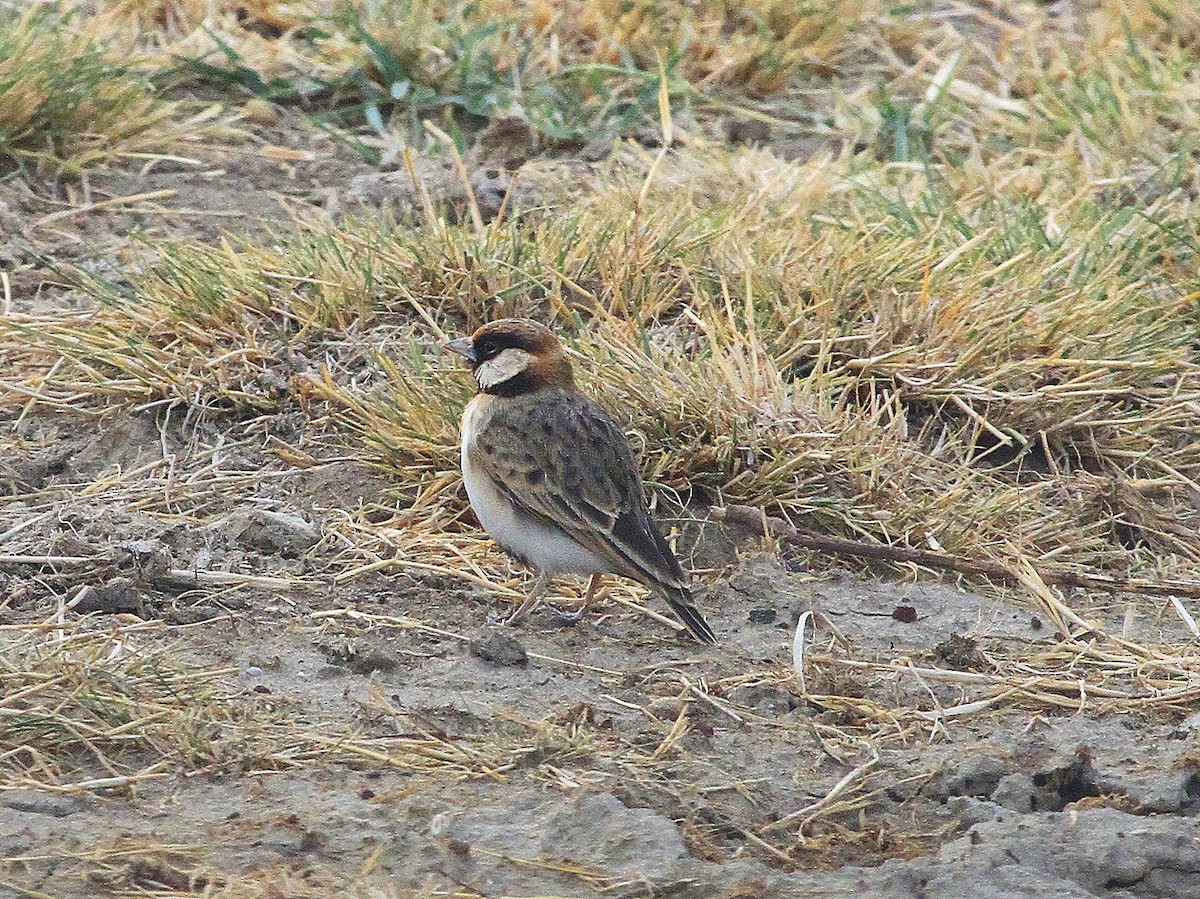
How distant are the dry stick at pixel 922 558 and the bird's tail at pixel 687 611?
0.62m

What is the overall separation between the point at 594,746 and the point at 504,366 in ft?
5.02

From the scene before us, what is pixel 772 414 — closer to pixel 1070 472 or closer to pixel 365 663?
pixel 1070 472

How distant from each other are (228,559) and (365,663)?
752mm

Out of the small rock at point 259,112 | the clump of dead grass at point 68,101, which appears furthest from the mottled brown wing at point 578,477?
the small rock at point 259,112

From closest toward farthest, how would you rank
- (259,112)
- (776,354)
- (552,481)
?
(552,481) → (776,354) → (259,112)

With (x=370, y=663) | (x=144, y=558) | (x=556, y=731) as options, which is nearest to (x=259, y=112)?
(x=144, y=558)

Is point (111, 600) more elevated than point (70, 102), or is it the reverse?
point (70, 102)

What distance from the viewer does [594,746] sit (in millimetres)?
4449

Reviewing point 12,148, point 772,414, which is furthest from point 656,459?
point 12,148

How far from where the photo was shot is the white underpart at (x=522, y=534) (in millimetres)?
5312

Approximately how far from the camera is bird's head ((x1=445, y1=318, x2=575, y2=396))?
18.4 feet

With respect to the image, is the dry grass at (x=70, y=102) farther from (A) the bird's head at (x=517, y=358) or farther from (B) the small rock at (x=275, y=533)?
(A) the bird's head at (x=517, y=358)

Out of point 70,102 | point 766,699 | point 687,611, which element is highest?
point 70,102

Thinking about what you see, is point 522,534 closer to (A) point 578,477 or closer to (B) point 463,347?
(A) point 578,477
